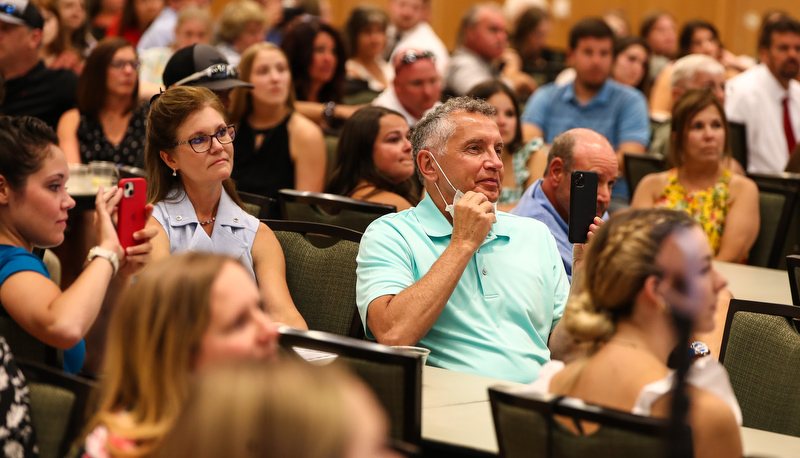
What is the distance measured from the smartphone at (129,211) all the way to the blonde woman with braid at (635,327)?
1.20m

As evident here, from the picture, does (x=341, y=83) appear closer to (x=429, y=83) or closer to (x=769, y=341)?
(x=429, y=83)

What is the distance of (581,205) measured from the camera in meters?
2.50

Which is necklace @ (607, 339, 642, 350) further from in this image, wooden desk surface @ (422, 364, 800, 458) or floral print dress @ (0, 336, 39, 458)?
floral print dress @ (0, 336, 39, 458)

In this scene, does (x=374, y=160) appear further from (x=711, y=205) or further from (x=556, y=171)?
(x=711, y=205)

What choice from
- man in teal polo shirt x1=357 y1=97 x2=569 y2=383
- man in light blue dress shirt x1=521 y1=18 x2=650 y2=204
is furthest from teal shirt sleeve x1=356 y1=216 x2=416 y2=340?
man in light blue dress shirt x1=521 y1=18 x2=650 y2=204

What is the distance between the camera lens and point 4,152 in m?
2.27

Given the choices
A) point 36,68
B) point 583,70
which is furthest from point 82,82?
point 583,70

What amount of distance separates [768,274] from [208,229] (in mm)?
2191

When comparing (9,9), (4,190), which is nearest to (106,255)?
(4,190)

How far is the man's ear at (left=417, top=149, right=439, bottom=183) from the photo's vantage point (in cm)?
274

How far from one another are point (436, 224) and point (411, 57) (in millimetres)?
2757

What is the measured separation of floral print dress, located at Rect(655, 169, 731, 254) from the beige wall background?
7.85m

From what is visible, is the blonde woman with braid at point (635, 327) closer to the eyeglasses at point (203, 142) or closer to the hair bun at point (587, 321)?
the hair bun at point (587, 321)

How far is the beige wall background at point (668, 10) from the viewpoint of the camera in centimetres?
1142
